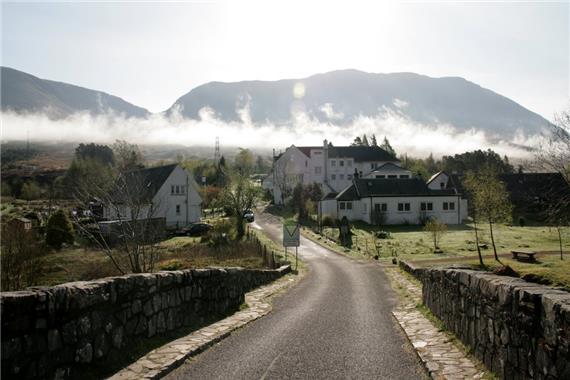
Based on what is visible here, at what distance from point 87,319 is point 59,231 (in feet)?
152

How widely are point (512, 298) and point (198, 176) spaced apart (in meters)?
130

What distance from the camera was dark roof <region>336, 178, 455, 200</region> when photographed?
2781 inches

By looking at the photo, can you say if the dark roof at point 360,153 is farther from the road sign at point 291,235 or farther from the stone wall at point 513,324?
Result: the stone wall at point 513,324

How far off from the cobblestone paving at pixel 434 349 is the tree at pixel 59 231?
41083mm

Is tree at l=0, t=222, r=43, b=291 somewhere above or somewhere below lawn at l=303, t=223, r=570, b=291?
above

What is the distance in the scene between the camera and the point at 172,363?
841 centimetres

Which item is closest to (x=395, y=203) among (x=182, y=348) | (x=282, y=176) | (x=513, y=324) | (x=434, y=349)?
(x=282, y=176)

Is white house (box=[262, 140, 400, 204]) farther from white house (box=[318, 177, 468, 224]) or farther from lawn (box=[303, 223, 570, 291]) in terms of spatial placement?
lawn (box=[303, 223, 570, 291])

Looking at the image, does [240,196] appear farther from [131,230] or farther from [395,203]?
[131,230]

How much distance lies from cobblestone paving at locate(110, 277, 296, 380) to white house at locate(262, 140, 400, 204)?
86.6 metres

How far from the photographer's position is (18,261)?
81.0 feet

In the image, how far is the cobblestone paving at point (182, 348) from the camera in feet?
25.7

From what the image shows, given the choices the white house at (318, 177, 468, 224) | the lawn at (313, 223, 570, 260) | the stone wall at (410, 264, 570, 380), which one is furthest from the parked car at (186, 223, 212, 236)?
the stone wall at (410, 264, 570, 380)

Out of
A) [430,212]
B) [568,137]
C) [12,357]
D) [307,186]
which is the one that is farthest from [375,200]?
[12,357]
